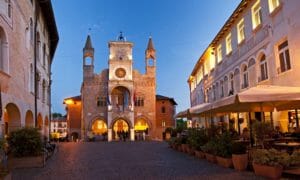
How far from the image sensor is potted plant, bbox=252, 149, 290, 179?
7.56m

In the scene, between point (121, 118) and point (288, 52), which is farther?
point (121, 118)

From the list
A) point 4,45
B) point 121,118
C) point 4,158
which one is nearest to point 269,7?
point 4,45

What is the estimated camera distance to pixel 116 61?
151 ft

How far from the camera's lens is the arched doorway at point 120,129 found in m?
43.8

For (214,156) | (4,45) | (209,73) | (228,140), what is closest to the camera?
(228,140)

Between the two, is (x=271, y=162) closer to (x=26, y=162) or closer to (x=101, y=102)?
(x=26, y=162)

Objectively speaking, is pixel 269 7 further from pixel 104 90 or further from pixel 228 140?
pixel 104 90

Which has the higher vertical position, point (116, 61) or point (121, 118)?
point (116, 61)

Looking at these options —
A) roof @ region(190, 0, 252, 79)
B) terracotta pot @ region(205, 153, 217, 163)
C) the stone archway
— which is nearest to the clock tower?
the stone archway

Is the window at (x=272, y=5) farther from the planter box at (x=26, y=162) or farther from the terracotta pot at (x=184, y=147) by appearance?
the planter box at (x=26, y=162)

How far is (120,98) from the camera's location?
4575 cm

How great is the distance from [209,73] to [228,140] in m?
16.8

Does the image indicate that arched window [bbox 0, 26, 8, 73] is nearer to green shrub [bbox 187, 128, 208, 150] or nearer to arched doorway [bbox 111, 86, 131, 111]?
green shrub [bbox 187, 128, 208, 150]

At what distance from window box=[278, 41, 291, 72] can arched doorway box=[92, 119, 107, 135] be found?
35.0 meters
